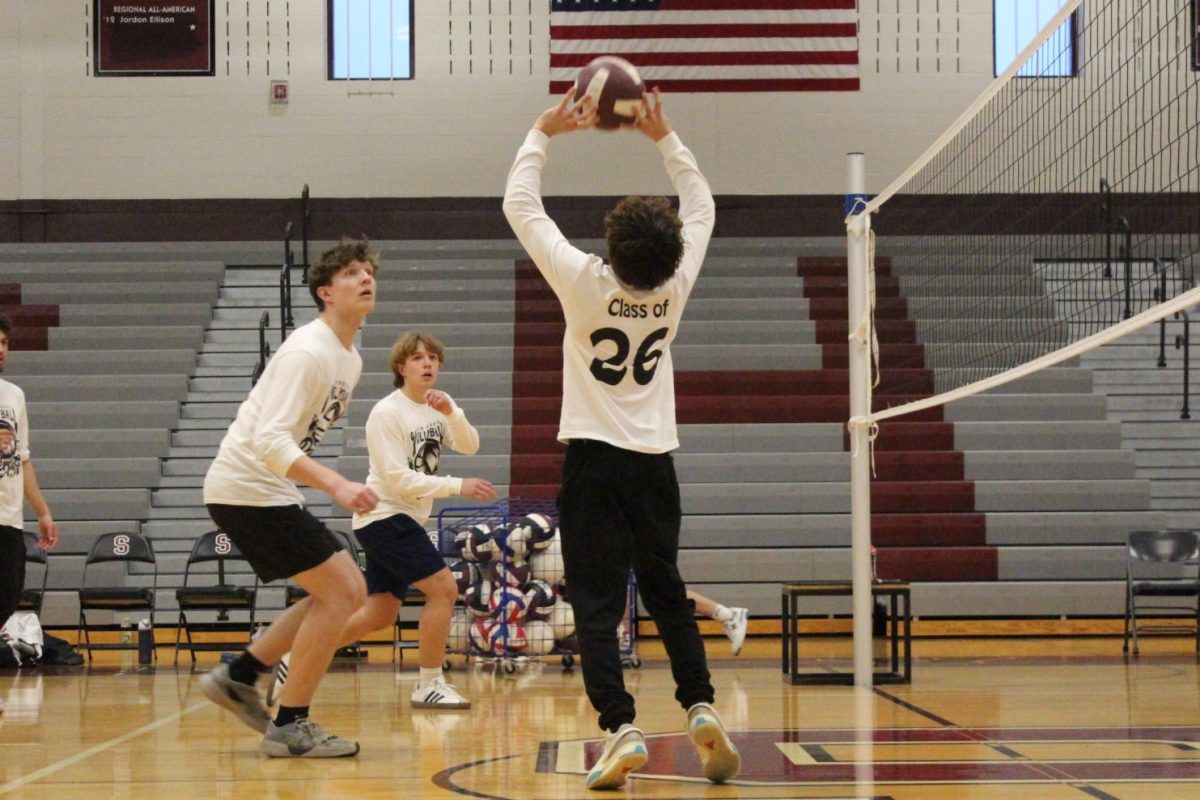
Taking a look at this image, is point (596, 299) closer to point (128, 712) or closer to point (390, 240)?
point (128, 712)

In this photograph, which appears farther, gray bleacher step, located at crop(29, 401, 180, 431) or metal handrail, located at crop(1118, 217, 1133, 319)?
gray bleacher step, located at crop(29, 401, 180, 431)

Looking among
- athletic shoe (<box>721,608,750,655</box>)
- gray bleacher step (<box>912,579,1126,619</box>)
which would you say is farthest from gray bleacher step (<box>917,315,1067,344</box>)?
athletic shoe (<box>721,608,750,655</box>)

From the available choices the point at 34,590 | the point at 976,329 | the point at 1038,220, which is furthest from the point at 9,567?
the point at 1038,220

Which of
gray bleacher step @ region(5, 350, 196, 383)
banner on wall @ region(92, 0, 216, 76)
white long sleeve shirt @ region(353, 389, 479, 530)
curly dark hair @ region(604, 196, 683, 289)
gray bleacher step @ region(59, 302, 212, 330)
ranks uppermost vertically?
banner on wall @ region(92, 0, 216, 76)

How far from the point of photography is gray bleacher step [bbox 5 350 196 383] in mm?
13125

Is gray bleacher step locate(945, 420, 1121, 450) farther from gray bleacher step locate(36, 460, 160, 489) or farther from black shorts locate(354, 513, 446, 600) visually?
black shorts locate(354, 513, 446, 600)

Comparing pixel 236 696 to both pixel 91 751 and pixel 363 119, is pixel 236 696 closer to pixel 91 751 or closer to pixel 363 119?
pixel 91 751

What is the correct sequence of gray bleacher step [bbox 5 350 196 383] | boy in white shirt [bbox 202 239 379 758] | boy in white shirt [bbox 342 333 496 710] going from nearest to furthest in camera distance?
1. boy in white shirt [bbox 202 239 379 758]
2. boy in white shirt [bbox 342 333 496 710]
3. gray bleacher step [bbox 5 350 196 383]

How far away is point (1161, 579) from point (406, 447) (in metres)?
6.34

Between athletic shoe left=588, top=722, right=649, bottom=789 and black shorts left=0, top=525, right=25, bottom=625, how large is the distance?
131 inches

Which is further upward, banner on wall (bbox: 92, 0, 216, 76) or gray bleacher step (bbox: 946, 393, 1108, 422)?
banner on wall (bbox: 92, 0, 216, 76)

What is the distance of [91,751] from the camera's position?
5.31m

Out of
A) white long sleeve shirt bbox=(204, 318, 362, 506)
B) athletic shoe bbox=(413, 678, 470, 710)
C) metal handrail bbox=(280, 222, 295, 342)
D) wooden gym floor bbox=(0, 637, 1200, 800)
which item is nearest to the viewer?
wooden gym floor bbox=(0, 637, 1200, 800)

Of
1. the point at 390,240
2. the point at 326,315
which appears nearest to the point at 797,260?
the point at 390,240
